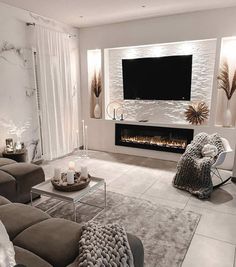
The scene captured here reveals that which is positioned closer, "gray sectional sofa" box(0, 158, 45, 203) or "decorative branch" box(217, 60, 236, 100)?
"gray sectional sofa" box(0, 158, 45, 203)

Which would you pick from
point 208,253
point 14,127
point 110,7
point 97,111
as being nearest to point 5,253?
point 208,253

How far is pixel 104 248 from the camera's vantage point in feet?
4.43

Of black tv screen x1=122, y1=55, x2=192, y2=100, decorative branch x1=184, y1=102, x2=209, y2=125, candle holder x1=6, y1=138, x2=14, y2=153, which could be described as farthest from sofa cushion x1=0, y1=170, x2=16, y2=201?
decorative branch x1=184, y1=102, x2=209, y2=125

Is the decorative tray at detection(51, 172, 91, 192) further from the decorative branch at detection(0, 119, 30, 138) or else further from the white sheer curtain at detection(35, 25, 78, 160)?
the white sheer curtain at detection(35, 25, 78, 160)

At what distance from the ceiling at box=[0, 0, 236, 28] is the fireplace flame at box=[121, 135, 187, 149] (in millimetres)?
2345

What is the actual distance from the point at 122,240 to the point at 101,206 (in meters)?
1.51

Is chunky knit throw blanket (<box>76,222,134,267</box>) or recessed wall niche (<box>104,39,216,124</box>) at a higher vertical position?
recessed wall niche (<box>104,39,216,124</box>)

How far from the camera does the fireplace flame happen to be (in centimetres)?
457

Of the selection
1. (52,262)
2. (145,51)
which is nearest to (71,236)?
(52,262)

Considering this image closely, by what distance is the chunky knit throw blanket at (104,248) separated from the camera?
1.27 m

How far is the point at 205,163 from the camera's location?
311 cm

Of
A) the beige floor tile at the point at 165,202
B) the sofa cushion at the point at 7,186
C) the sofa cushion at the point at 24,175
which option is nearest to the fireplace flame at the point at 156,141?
the beige floor tile at the point at 165,202

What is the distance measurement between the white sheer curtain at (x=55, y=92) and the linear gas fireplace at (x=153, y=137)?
1.15 meters

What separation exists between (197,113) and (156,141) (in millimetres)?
1005
